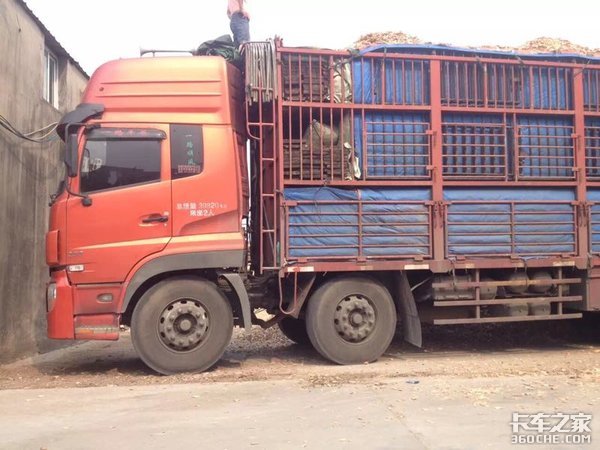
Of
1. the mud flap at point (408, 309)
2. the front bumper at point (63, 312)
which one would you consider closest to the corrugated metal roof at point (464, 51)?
the mud flap at point (408, 309)

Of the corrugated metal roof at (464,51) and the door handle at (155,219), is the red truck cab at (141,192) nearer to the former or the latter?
the door handle at (155,219)

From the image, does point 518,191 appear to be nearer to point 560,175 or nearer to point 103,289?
point 560,175

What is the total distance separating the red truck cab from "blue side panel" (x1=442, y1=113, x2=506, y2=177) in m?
2.62

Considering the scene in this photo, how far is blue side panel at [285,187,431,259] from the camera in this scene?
262 inches

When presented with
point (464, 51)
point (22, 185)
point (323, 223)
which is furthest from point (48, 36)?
point (464, 51)

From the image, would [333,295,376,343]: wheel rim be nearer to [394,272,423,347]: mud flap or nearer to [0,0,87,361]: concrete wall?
[394,272,423,347]: mud flap

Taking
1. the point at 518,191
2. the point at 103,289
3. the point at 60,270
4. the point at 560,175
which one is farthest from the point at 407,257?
the point at 60,270

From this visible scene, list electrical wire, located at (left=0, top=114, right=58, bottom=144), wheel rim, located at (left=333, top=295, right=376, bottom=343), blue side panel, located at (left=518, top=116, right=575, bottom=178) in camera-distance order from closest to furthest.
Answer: wheel rim, located at (left=333, top=295, right=376, bottom=343)
blue side panel, located at (left=518, top=116, right=575, bottom=178)
electrical wire, located at (left=0, top=114, right=58, bottom=144)

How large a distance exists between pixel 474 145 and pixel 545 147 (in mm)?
970

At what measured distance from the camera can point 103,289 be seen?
244 inches

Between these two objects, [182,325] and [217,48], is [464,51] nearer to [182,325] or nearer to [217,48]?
[217,48]

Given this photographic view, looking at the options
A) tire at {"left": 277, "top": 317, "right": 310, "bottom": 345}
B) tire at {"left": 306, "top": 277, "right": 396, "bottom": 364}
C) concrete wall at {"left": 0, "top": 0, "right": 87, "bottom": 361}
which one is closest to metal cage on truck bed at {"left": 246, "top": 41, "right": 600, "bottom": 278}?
tire at {"left": 306, "top": 277, "right": 396, "bottom": 364}

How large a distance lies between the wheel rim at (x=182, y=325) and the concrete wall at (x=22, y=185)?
8.88 ft

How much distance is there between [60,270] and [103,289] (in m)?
0.54
